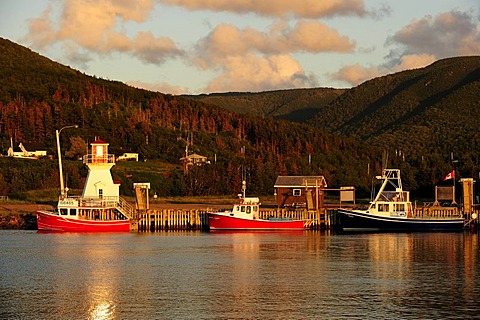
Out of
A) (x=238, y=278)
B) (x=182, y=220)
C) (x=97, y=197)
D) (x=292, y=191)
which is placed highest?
(x=292, y=191)

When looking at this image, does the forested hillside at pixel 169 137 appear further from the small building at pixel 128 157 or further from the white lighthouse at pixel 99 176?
the white lighthouse at pixel 99 176

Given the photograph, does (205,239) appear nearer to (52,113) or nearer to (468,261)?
(468,261)

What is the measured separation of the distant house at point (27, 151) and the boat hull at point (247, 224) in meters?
60.1

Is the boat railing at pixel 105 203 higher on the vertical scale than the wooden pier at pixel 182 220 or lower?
higher

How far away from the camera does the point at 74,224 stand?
257 ft

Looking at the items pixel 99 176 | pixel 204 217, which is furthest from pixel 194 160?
pixel 99 176

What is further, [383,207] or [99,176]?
[383,207]

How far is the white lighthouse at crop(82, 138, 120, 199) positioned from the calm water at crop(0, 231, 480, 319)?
8.11 m

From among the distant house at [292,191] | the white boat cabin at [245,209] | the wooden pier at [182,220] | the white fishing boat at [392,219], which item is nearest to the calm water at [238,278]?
the white fishing boat at [392,219]

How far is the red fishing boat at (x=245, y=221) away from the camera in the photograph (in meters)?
79.0

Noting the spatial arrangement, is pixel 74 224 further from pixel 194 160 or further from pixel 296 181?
pixel 194 160

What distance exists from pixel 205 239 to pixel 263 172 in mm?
55473

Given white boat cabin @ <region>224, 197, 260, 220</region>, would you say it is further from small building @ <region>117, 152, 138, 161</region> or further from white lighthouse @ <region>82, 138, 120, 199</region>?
small building @ <region>117, 152, 138, 161</region>

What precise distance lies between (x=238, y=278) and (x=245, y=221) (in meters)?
31.6
